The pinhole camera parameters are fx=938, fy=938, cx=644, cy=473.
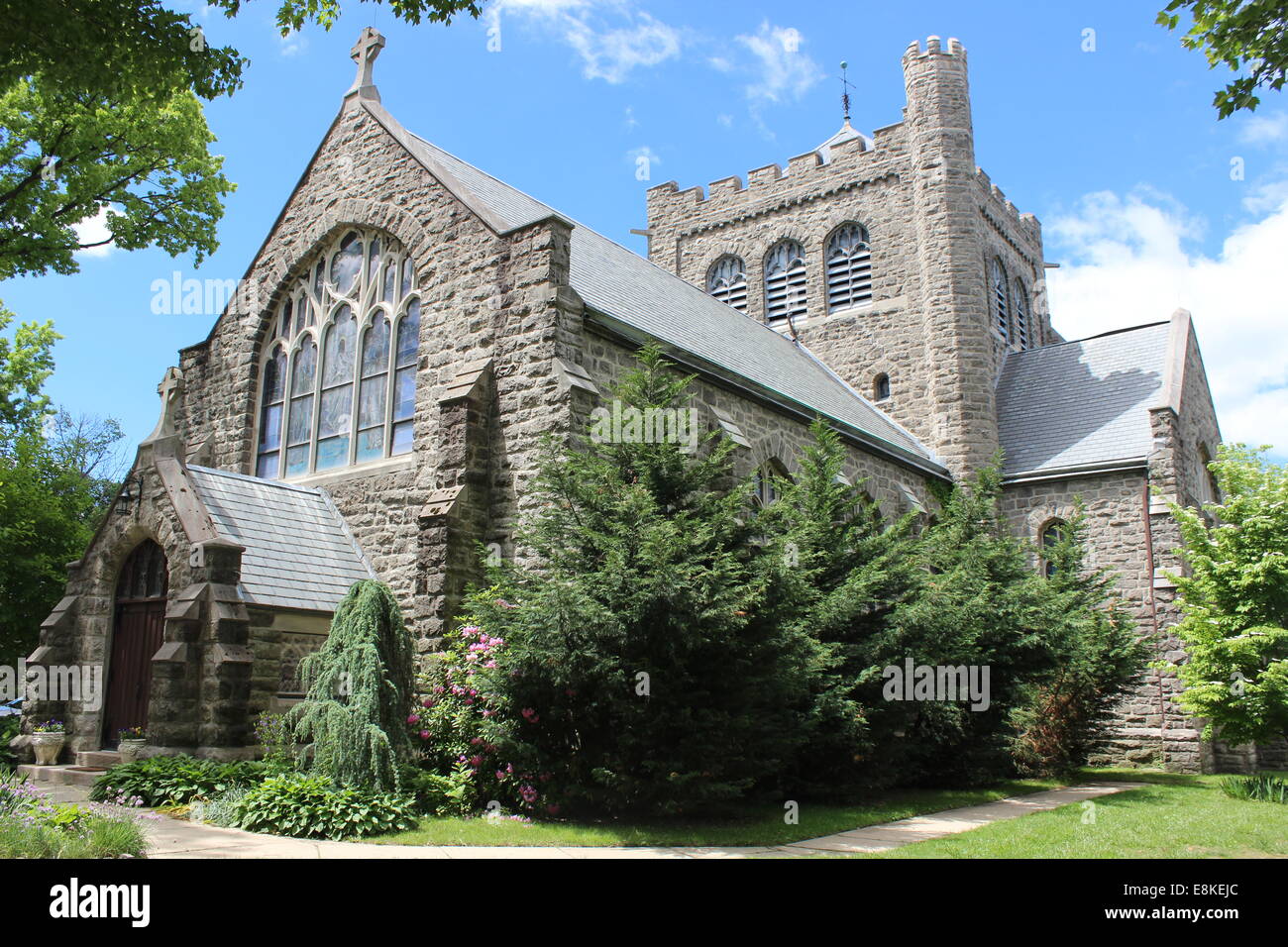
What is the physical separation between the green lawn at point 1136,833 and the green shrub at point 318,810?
4.61 m

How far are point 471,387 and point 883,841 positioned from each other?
26.2ft

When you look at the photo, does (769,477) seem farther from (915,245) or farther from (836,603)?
(915,245)

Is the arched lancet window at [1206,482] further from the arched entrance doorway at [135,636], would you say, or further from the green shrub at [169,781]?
the arched entrance doorway at [135,636]

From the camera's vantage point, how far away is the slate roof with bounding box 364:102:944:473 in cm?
1566

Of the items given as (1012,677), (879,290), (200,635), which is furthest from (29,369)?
(1012,677)

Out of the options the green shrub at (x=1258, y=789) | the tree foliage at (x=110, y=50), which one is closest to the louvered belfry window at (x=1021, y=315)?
the green shrub at (x=1258, y=789)

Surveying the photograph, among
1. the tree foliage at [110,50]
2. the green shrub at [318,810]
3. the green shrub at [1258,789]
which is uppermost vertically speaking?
the tree foliage at [110,50]

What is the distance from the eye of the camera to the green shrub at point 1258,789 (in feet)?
40.5

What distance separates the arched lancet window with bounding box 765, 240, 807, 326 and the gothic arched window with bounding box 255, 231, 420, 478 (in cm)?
1509

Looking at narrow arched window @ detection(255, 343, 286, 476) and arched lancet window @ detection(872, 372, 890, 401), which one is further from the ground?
arched lancet window @ detection(872, 372, 890, 401)

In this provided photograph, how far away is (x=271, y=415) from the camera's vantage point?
17203 mm

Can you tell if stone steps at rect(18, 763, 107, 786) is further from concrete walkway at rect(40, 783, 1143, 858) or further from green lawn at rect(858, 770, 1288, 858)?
green lawn at rect(858, 770, 1288, 858)

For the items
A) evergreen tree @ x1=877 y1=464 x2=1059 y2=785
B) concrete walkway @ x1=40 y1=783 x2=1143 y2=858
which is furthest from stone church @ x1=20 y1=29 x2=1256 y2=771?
evergreen tree @ x1=877 y1=464 x2=1059 y2=785
